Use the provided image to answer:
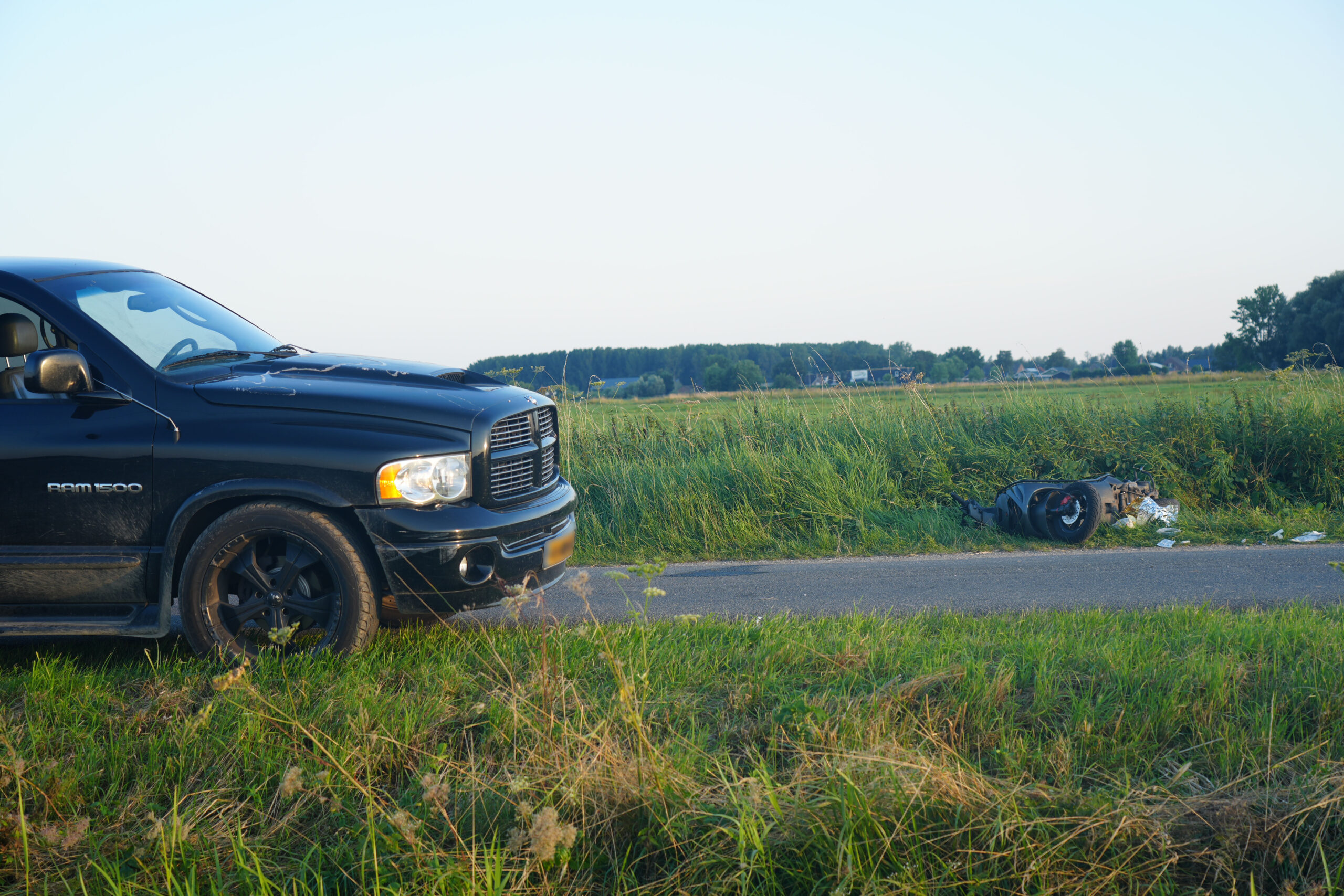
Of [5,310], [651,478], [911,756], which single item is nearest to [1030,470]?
[651,478]

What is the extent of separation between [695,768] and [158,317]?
12.4 ft

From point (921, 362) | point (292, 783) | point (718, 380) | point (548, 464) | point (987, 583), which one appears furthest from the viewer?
point (718, 380)

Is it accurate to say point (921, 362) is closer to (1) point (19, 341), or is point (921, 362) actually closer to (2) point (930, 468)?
(2) point (930, 468)

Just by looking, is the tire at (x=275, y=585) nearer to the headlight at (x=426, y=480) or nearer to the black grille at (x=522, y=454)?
the headlight at (x=426, y=480)

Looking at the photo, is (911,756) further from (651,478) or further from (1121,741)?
(651,478)

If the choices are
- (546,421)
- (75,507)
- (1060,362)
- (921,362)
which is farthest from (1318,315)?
(75,507)

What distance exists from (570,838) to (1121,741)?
2053 millimetres

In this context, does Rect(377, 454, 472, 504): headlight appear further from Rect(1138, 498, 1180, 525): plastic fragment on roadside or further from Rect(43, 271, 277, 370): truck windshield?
Rect(1138, 498, 1180, 525): plastic fragment on roadside

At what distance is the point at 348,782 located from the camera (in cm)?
287

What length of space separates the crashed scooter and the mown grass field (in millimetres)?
3897

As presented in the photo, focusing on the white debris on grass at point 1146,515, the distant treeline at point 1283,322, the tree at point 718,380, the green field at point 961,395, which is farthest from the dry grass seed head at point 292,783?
the distant treeline at point 1283,322

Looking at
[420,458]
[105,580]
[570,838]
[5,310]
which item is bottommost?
[570,838]

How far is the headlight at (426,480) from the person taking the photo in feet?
12.6

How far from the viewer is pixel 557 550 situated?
175 inches
